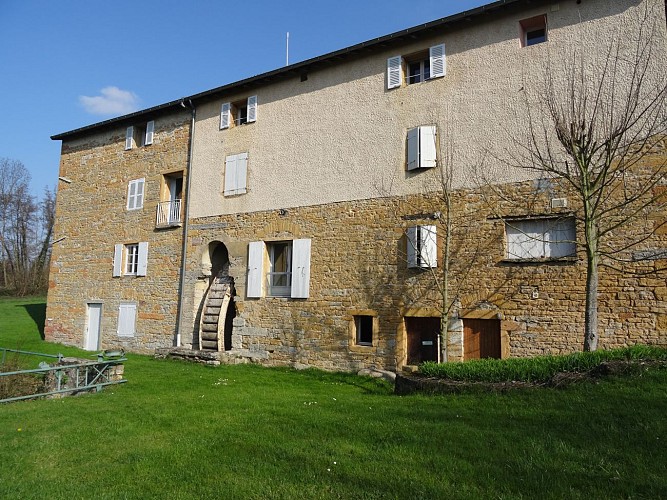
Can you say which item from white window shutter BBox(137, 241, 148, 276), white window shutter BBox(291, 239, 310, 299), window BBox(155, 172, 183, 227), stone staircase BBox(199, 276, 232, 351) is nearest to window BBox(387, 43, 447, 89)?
white window shutter BBox(291, 239, 310, 299)

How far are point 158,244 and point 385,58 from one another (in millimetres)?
8618

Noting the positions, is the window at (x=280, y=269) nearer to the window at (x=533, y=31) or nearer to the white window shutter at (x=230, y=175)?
the white window shutter at (x=230, y=175)

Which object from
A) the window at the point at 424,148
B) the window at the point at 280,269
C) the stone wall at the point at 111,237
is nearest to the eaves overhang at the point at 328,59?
the stone wall at the point at 111,237

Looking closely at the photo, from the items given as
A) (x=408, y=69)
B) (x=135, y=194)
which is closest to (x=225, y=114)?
(x=135, y=194)

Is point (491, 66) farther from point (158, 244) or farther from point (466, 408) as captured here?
point (158, 244)

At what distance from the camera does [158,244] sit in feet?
47.6

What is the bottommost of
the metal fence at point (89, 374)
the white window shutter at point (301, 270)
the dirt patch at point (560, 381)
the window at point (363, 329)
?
the metal fence at point (89, 374)

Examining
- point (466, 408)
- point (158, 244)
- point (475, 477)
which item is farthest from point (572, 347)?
point (158, 244)

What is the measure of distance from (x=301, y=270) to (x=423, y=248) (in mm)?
3185

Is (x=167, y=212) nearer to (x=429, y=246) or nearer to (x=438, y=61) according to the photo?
(x=429, y=246)

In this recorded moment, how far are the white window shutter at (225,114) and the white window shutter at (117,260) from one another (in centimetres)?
546

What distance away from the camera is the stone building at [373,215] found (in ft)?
27.9

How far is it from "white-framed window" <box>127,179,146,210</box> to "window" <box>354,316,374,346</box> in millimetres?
8607

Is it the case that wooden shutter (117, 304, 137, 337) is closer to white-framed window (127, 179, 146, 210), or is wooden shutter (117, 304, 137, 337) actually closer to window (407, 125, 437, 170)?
white-framed window (127, 179, 146, 210)
